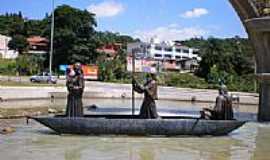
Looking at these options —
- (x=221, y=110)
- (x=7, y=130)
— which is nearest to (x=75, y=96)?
(x=7, y=130)

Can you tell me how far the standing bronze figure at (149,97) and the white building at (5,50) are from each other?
9692cm

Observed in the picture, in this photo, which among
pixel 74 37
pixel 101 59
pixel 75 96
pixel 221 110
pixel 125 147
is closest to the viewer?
pixel 125 147

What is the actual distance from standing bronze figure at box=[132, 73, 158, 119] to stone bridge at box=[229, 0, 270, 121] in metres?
8.78

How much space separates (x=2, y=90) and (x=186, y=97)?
680 inches

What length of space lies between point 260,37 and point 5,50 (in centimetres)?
9562

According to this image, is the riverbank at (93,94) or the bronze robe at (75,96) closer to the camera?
the bronze robe at (75,96)

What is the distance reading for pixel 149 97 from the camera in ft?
59.5

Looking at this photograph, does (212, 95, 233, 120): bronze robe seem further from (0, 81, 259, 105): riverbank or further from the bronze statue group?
(0, 81, 259, 105): riverbank

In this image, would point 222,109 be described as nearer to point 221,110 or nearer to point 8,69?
point 221,110

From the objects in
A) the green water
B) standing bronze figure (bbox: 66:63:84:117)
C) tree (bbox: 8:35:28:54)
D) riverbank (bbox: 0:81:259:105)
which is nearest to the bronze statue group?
standing bronze figure (bbox: 66:63:84:117)

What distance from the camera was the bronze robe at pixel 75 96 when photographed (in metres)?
18.1

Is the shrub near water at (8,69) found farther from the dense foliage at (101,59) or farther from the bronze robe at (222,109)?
the bronze robe at (222,109)

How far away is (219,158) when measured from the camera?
14.1 meters

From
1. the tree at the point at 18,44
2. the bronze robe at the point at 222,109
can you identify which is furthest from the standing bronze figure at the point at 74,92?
the tree at the point at 18,44
